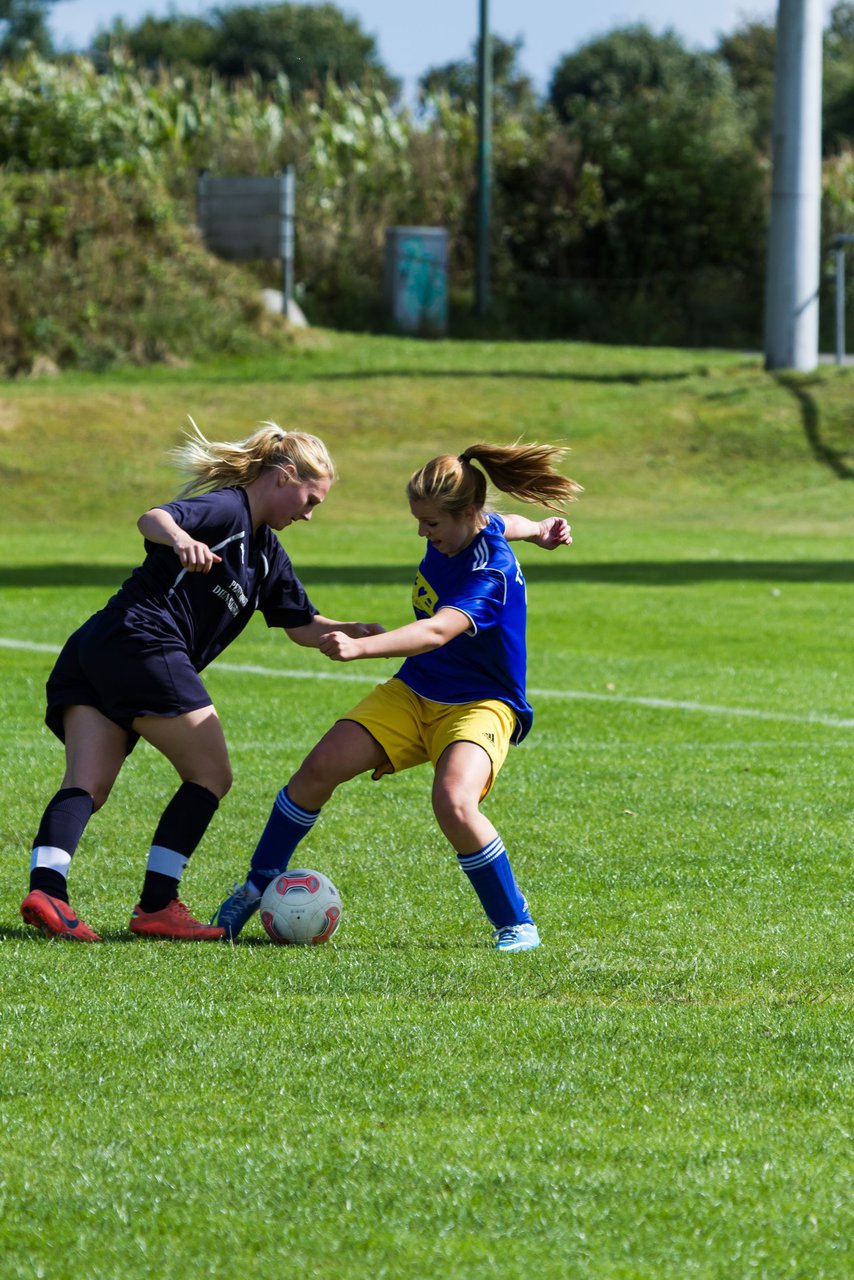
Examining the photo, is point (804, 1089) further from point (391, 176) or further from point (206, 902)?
point (391, 176)

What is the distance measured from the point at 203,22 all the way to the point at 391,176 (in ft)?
145

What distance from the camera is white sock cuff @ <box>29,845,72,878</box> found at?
5340 millimetres

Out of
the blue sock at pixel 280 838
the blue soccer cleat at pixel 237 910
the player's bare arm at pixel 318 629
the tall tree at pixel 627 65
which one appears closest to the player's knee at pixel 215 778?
the blue sock at pixel 280 838

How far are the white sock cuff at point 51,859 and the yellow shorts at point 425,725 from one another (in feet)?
3.27

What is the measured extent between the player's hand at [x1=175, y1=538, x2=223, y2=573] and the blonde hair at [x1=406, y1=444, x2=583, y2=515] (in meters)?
0.64

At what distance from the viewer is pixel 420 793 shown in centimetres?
783

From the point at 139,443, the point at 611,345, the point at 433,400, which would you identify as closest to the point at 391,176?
the point at 611,345

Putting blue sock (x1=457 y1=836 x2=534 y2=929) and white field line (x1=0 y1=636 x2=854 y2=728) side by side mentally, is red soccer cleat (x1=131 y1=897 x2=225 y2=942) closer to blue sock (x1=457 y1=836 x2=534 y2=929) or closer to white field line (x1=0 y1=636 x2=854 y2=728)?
blue sock (x1=457 y1=836 x2=534 y2=929)

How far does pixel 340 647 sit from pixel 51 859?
119 cm

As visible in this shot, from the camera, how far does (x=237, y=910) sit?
5496 mm

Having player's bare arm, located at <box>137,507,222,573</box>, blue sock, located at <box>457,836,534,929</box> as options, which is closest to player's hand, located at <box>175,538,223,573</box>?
player's bare arm, located at <box>137,507,222,573</box>

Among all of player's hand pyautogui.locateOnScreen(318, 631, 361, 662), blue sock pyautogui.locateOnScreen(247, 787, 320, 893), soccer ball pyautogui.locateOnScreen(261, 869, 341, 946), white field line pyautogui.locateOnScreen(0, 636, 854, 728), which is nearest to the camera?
player's hand pyautogui.locateOnScreen(318, 631, 361, 662)

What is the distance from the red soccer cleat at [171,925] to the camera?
5340mm

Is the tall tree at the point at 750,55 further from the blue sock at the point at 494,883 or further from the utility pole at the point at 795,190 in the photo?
the blue sock at the point at 494,883
